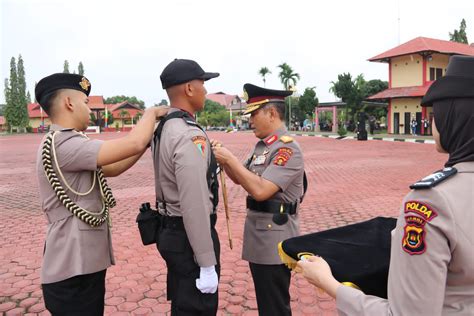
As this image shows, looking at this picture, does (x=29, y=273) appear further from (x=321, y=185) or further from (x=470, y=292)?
(x=321, y=185)

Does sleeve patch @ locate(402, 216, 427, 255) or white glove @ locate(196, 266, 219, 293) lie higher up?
sleeve patch @ locate(402, 216, 427, 255)

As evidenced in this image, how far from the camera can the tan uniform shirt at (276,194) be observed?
256 cm

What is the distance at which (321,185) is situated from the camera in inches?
385

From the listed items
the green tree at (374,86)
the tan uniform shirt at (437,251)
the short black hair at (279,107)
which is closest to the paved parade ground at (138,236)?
the short black hair at (279,107)

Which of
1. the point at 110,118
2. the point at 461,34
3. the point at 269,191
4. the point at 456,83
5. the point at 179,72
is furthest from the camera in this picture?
the point at 110,118

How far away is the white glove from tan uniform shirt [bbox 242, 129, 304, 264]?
64 centimetres

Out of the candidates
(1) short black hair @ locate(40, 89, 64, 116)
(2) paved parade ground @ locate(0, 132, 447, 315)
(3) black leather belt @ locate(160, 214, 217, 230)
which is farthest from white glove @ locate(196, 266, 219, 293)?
(2) paved parade ground @ locate(0, 132, 447, 315)

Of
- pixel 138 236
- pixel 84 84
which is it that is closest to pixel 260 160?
pixel 84 84

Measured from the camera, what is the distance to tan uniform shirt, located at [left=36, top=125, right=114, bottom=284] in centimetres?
Answer: 205

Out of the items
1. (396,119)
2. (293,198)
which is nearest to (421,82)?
(396,119)

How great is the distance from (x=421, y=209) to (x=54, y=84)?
196cm

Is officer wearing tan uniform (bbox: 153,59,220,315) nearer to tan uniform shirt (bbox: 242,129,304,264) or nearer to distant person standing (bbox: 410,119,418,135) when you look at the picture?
tan uniform shirt (bbox: 242,129,304,264)

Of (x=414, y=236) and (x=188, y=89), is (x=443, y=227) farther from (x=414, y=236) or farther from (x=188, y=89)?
(x=188, y=89)

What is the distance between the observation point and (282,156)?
2602mm
